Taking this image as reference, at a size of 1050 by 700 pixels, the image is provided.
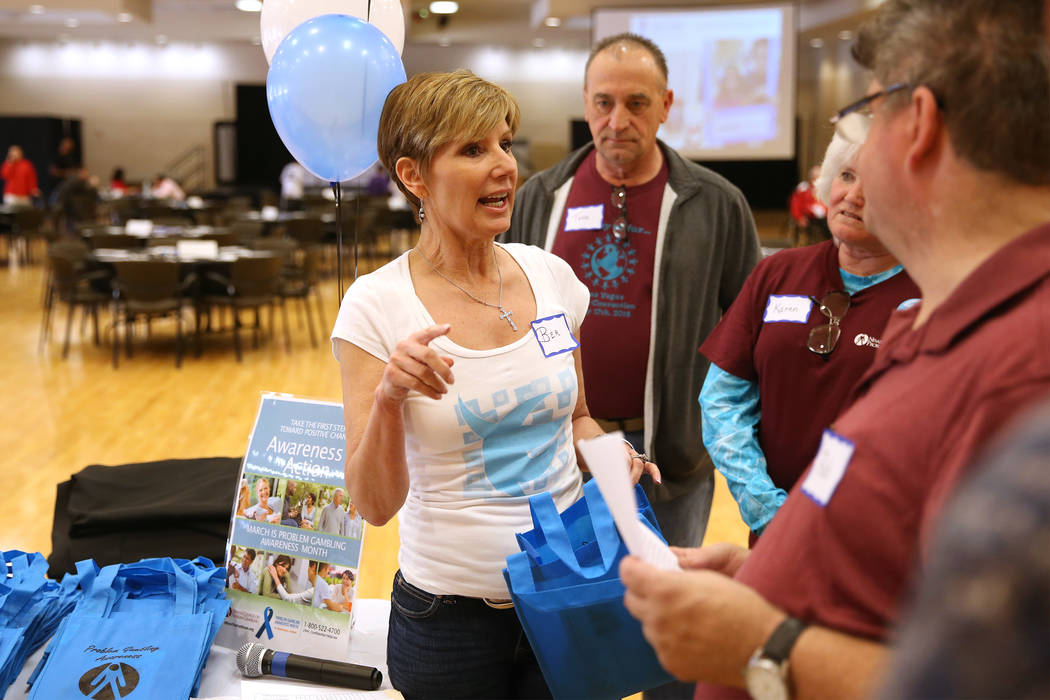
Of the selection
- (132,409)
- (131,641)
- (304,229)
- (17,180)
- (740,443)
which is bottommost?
(132,409)

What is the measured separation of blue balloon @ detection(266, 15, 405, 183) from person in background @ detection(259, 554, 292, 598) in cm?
91

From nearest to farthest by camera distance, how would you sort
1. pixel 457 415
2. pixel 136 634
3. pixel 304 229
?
pixel 457 415 < pixel 136 634 < pixel 304 229

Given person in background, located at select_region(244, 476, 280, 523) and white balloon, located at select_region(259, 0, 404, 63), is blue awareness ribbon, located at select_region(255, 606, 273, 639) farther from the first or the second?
white balloon, located at select_region(259, 0, 404, 63)

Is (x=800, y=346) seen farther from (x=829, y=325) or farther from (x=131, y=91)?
(x=131, y=91)

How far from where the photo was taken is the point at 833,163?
5.69 feet

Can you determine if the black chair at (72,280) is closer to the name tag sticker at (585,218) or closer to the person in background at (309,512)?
the name tag sticker at (585,218)

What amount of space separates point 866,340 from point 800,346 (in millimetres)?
115

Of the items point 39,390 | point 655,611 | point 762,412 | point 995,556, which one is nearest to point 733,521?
point 762,412

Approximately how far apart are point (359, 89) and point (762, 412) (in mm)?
1061

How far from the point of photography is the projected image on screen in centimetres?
1157

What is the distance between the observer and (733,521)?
448 centimetres

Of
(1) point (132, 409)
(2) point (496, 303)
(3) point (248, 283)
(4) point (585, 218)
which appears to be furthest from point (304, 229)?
(2) point (496, 303)

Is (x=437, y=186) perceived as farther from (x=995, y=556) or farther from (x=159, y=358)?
(x=159, y=358)

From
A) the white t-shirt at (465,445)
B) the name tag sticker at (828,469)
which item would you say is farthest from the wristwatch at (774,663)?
the white t-shirt at (465,445)
